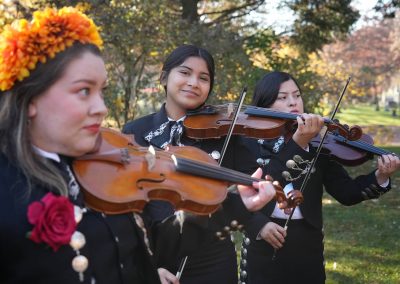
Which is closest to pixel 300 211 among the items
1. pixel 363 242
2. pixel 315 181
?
pixel 315 181

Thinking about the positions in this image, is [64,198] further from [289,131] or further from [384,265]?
[384,265]

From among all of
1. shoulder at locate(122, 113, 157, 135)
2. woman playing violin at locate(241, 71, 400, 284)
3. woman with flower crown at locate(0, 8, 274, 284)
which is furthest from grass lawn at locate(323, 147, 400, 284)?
woman with flower crown at locate(0, 8, 274, 284)

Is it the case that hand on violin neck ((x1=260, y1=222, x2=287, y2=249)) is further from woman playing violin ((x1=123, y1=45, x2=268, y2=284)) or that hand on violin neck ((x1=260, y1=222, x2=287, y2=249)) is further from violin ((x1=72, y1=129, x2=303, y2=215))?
violin ((x1=72, y1=129, x2=303, y2=215))

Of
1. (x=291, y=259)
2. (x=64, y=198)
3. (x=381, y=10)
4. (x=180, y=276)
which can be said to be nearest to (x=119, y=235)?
(x=64, y=198)

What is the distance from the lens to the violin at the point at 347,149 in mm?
3033

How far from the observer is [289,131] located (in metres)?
3.13

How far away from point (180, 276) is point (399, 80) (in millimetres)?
44474

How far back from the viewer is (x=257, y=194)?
2.01m

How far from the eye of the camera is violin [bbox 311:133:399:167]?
9.95 ft

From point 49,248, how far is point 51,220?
10cm

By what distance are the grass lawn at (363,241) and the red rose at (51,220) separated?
146 inches

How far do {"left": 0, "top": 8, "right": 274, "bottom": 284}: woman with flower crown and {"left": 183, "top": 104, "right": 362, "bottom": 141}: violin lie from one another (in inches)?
50.7

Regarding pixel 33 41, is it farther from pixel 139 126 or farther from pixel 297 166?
pixel 297 166

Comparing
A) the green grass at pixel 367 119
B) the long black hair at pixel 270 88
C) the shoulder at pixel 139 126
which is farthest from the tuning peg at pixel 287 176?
the green grass at pixel 367 119
